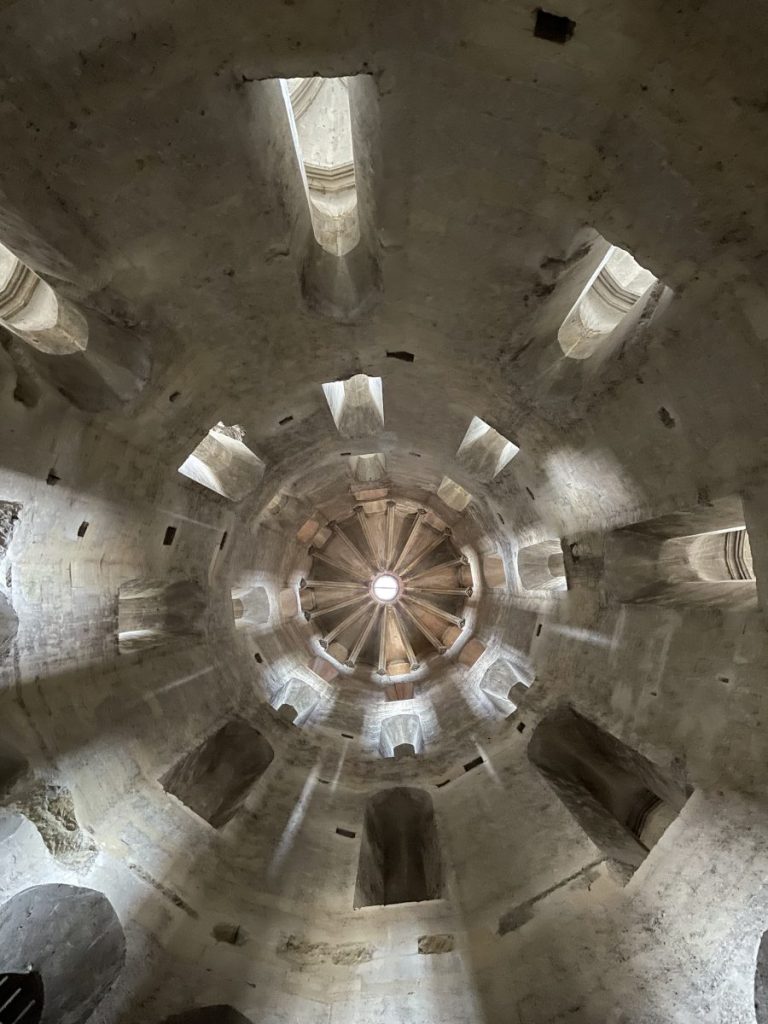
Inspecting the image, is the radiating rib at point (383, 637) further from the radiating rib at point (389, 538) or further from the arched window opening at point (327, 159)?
the arched window opening at point (327, 159)

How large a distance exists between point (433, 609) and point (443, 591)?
2.59 feet

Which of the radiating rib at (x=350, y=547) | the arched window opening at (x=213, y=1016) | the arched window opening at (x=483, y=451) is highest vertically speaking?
the arched window opening at (x=483, y=451)

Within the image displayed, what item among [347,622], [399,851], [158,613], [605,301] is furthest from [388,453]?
[347,622]

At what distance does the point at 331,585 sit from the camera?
19422 millimetres

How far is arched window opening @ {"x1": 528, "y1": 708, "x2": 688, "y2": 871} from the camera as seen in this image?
8.02 metres

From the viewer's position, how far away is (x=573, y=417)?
6.95 meters

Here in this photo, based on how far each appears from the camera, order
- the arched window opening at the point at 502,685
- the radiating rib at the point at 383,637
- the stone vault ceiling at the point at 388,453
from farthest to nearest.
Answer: the radiating rib at the point at 383,637, the arched window opening at the point at 502,685, the stone vault ceiling at the point at 388,453

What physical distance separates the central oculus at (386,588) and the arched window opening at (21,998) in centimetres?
1456

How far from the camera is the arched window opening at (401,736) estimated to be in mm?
11391

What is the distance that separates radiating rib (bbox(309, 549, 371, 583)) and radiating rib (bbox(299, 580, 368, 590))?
0.28 m

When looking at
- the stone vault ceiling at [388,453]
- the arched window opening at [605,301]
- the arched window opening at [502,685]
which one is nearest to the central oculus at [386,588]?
the arched window opening at [502,685]

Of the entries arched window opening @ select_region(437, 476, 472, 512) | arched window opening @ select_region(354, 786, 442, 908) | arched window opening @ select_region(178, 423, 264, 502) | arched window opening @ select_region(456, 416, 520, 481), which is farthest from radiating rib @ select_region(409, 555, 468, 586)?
arched window opening @ select_region(178, 423, 264, 502)

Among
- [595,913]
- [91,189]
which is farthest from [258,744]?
[91,189]

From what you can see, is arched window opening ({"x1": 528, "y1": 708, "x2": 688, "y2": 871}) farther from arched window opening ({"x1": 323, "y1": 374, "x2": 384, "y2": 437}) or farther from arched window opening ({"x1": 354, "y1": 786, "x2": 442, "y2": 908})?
arched window opening ({"x1": 323, "y1": 374, "x2": 384, "y2": 437})
